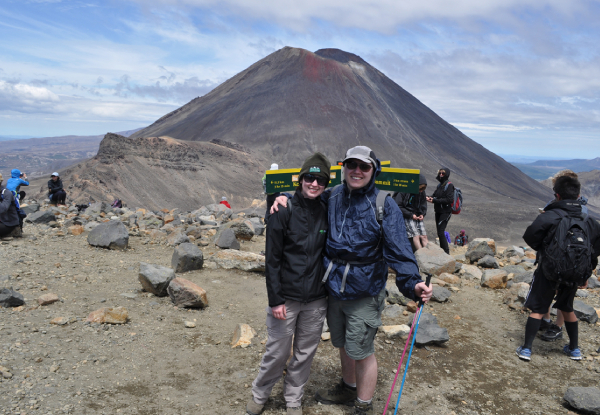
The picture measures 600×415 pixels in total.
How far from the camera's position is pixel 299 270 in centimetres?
274

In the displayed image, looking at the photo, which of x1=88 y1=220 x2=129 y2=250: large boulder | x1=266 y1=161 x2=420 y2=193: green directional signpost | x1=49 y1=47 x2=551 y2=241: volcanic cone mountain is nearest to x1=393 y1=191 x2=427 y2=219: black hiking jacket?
x1=266 y1=161 x2=420 y2=193: green directional signpost

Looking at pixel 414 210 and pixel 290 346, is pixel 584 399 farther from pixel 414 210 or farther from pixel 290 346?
pixel 414 210

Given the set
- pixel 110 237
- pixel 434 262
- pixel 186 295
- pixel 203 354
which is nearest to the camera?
pixel 203 354

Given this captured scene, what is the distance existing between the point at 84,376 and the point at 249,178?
3431 cm

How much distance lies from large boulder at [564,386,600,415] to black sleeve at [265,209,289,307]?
2537mm

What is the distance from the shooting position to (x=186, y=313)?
4.81 m

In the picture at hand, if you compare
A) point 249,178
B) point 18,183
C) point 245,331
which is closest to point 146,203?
point 249,178

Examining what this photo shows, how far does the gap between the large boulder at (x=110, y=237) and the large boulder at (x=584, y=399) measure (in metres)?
6.95

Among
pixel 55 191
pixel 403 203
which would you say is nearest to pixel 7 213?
pixel 55 191

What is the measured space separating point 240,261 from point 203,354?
2.84 meters

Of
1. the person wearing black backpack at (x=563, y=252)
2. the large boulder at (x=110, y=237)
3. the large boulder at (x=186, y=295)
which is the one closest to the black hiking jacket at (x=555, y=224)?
the person wearing black backpack at (x=563, y=252)

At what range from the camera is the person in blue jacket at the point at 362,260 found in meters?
2.64

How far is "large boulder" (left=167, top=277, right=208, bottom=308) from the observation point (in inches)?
193

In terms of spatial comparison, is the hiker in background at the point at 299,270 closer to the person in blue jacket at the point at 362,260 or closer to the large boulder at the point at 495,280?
the person in blue jacket at the point at 362,260
